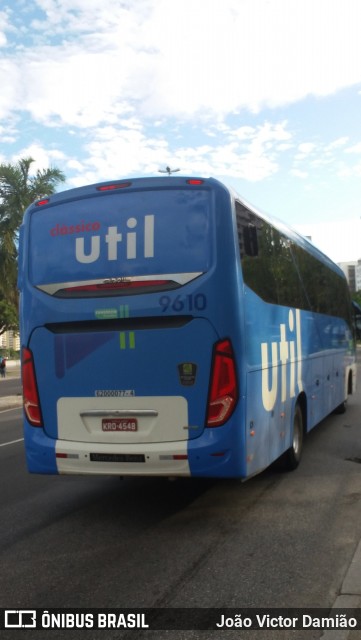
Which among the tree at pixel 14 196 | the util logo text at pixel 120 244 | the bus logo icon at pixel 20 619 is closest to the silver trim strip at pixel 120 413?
the util logo text at pixel 120 244

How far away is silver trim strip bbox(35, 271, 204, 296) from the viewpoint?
534 centimetres

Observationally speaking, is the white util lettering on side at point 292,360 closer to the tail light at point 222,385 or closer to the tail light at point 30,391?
the tail light at point 222,385

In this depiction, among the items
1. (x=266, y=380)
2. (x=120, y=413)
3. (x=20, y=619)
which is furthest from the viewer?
(x=266, y=380)

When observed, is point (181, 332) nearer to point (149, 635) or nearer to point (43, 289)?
point (43, 289)

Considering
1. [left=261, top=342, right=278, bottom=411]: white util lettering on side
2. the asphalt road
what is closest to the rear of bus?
the asphalt road

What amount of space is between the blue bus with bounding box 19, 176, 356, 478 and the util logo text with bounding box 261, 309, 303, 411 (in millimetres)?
73

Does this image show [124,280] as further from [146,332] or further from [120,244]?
[146,332]

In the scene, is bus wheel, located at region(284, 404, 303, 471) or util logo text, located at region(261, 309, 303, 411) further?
bus wheel, located at region(284, 404, 303, 471)

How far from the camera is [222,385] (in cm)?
529

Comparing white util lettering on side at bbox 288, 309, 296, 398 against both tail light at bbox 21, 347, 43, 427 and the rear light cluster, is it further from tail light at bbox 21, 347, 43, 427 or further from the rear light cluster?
tail light at bbox 21, 347, 43, 427

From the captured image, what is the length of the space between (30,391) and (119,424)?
106cm

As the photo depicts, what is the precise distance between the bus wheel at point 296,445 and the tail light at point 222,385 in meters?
2.55

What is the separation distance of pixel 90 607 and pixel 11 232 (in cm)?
3480

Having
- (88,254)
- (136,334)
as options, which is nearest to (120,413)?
(136,334)
